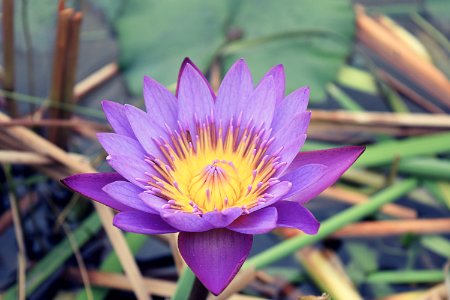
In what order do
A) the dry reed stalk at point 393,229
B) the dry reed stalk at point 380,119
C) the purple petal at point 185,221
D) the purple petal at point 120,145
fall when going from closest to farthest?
the purple petal at point 185,221
the purple petal at point 120,145
the dry reed stalk at point 393,229
the dry reed stalk at point 380,119

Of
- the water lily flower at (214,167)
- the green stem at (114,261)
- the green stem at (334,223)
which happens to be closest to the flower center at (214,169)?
the water lily flower at (214,167)

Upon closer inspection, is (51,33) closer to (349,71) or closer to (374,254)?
(349,71)

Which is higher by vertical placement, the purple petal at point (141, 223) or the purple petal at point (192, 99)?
the purple petal at point (192, 99)

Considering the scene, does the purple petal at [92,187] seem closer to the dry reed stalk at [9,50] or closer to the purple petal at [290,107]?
the purple petal at [290,107]

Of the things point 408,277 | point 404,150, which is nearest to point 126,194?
point 408,277

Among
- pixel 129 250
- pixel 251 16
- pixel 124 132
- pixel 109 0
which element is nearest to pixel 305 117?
pixel 124 132

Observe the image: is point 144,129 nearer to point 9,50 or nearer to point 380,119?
point 9,50

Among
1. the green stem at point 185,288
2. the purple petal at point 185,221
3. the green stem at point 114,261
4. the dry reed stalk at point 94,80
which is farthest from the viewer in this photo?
the dry reed stalk at point 94,80
